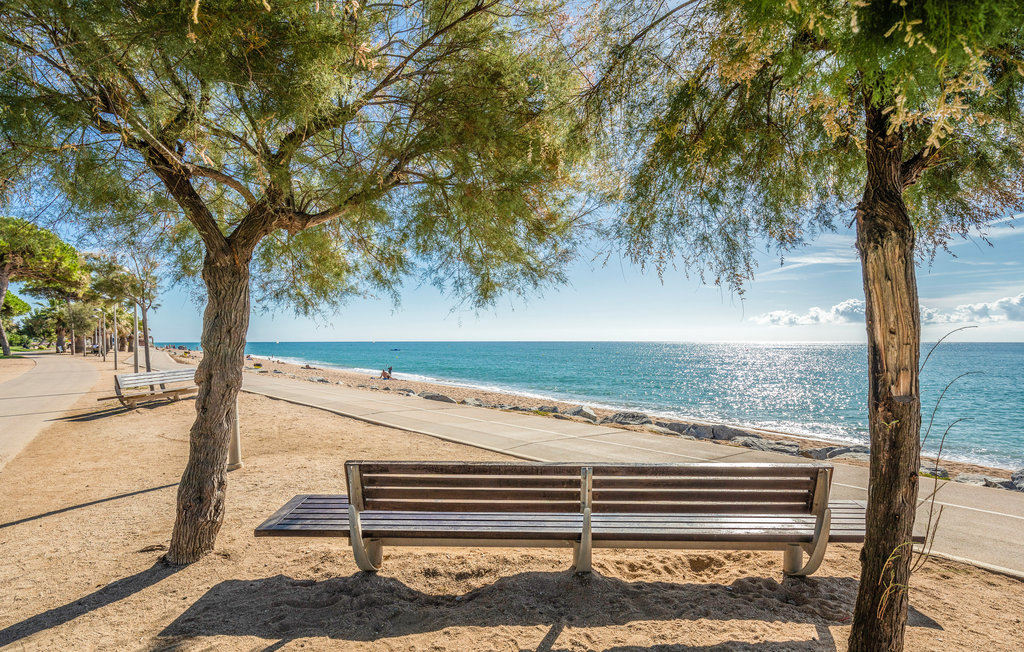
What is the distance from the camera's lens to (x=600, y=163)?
3832 millimetres

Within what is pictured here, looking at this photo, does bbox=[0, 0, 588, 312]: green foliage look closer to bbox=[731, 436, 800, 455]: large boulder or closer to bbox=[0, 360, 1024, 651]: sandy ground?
bbox=[0, 360, 1024, 651]: sandy ground

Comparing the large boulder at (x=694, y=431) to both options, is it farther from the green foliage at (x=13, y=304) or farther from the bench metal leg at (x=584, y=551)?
the green foliage at (x=13, y=304)

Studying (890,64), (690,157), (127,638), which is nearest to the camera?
(890,64)

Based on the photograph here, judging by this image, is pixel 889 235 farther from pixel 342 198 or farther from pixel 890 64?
pixel 342 198

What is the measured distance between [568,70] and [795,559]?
154 inches

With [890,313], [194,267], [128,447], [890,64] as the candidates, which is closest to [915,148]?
[890,313]

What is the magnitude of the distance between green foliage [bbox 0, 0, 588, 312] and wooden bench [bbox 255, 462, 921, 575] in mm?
1712

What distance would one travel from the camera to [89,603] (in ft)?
11.1

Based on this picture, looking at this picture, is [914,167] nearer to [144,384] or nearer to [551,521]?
[551,521]

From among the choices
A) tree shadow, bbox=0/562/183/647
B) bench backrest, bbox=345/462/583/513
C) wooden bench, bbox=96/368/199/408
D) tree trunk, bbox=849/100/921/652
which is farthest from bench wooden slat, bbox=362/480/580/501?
wooden bench, bbox=96/368/199/408

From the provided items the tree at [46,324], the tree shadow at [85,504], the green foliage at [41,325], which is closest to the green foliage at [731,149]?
the tree shadow at [85,504]

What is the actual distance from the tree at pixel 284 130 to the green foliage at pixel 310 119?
14mm

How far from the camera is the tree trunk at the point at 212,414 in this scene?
3.97m

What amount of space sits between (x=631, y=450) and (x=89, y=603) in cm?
685
